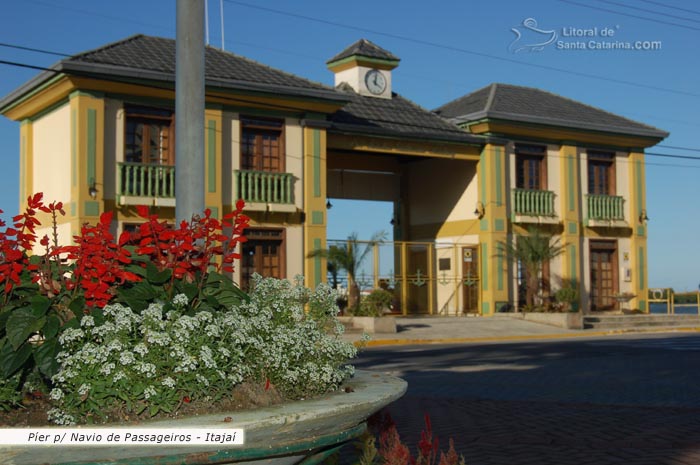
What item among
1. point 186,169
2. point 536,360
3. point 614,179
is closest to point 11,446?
point 186,169

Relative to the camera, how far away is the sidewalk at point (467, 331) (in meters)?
24.5

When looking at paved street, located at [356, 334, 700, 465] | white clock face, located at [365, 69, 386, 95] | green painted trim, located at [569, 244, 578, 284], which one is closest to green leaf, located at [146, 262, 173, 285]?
paved street, located at [356, 334, 700, 465]

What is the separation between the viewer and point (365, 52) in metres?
31.6

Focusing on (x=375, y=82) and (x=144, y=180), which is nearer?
(x=144, y=180)

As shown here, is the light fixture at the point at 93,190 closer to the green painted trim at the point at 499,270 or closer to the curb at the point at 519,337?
the curb at the point at 519,337

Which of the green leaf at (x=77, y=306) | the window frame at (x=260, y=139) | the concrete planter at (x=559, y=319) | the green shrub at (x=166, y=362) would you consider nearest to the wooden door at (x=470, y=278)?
the concrete planter at (x=559, y=319)

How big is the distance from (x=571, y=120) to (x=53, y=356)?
99.7 ft

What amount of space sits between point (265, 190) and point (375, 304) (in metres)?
4.59

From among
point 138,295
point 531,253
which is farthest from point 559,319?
point 138,295

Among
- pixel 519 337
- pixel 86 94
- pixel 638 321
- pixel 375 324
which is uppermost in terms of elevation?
pixel 86 94

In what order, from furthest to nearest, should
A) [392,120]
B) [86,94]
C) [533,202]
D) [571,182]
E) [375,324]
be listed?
[571,182], [533,202], [392,120], [375,324], [86,94]

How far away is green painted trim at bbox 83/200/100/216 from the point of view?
23.5m

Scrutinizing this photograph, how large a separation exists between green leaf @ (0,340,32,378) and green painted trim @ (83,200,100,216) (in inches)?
794

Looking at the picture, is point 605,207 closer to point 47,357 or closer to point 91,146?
point 91,146
